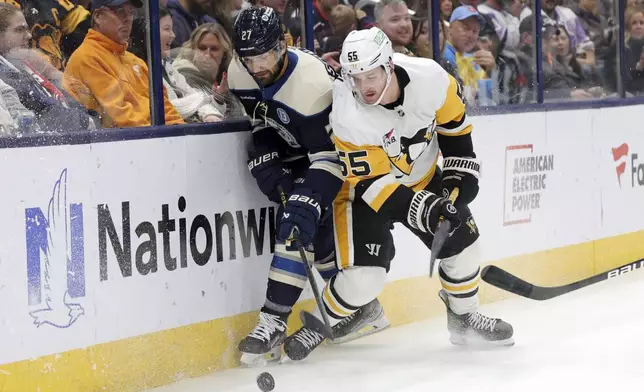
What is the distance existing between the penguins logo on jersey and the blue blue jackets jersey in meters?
0.19

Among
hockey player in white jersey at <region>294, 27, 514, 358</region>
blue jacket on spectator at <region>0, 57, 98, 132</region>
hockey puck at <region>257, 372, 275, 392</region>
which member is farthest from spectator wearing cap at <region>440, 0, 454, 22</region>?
hockey puck at <region>257, 372, 275, 392</region>

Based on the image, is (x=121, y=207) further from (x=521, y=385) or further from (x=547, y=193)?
(x=547, y=193)

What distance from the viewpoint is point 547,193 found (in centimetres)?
554

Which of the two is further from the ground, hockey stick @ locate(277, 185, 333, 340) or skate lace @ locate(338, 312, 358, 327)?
hockey stick @ locate(277, 185, 333, 340)

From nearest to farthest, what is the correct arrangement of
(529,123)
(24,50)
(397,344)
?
1. (24,50)
2. (397,344)
3. (529,123)

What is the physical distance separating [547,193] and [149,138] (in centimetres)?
249

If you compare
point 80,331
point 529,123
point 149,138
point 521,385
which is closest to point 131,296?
point 80,331

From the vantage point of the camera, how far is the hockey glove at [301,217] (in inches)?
146

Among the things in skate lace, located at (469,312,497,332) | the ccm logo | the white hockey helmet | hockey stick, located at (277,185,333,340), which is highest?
the white hockey helmet

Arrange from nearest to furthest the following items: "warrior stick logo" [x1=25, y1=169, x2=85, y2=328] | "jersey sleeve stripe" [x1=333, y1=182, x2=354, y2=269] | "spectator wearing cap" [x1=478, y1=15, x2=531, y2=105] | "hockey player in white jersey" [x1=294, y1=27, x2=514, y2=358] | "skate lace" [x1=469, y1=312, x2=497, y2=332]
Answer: "warrior stick logo" [x1=25, y1=169, x2=85, y2=328] < "hockey player in white jersey" [x1=294, y1=27, x2=514, y2=358] < "jersey sleeve stripe" [x1=333, y1=182, x2=354, y2=269] < "skate lace" [x1=469, y1=312, x2=497, y2=332] < "spectator wearing cap" [x1=478, y1=15, x2=531, y2=105]

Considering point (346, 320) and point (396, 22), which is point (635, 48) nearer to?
point (396, 22)

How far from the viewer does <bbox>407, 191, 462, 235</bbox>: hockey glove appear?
149 inches

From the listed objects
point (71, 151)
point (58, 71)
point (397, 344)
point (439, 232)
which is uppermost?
point (58, 71)

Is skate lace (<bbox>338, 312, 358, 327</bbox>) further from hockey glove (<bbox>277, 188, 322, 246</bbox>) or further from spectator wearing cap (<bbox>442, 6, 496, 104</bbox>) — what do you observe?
spectator wearing cap (<bbox>442, 6, 496, 104</bbox>)
